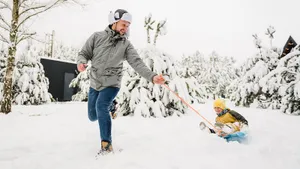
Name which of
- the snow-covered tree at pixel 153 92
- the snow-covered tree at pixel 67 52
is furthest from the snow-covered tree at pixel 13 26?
the snow-covered tree at pixel 67 52

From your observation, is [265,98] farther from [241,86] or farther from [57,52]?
[57,52]

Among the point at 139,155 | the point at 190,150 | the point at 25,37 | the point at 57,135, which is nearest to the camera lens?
the point at 139,155

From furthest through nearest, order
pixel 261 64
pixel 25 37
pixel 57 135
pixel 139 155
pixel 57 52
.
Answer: pixel 57 52 < pixel 261 64 < pixel 25 37 < pixel 57 135 < pixel 139 155

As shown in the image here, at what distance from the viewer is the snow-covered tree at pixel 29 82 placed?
36.6 ft

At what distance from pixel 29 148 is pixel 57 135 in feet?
2.70

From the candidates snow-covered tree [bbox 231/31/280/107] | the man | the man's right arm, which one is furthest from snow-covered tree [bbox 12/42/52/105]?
snow-covered tree [bbox 231/31/280/107]

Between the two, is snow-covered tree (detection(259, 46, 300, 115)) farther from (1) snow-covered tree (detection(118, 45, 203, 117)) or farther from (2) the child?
(2) the child

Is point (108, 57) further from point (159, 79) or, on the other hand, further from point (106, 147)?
point (106, 147)

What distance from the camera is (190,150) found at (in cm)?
254

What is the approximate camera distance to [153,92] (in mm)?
6441

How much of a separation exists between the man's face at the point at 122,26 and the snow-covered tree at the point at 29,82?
33.1 ft

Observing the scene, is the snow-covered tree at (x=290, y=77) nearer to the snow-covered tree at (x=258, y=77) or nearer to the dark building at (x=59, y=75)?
the snow-covered tree at (x=258, y=77)

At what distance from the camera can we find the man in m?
2.45

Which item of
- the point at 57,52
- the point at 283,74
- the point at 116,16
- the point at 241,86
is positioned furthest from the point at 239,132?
the point at 57,52
